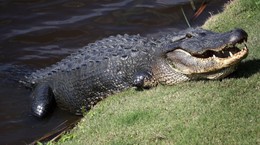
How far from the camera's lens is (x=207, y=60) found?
5.05 m

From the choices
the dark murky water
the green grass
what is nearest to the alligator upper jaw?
the green grass

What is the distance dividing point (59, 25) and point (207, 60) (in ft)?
16.9

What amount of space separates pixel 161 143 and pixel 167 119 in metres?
0.45

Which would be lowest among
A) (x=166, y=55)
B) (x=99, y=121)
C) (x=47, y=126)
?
(x=47, y=126)

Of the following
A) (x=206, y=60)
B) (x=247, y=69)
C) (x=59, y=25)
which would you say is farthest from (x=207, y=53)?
(x=59, y=25)

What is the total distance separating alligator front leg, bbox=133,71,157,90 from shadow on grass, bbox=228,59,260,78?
3.69 ft

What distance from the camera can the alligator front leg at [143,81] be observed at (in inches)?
225

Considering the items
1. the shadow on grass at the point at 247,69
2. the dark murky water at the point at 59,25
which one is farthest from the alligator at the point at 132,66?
the dark murky water at the point at 59,25

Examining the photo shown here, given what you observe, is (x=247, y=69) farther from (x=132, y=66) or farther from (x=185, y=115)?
(x=132, y=66)

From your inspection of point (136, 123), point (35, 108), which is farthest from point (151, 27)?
point (136, 123)

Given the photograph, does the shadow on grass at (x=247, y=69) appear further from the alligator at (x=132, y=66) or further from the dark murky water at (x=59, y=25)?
the dark murky water at (x=59, y=25)

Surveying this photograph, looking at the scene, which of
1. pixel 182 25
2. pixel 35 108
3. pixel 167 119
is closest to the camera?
pixel 167 119

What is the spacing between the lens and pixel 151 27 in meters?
9.27

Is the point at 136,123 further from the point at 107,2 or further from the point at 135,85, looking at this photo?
the point at 107,2
